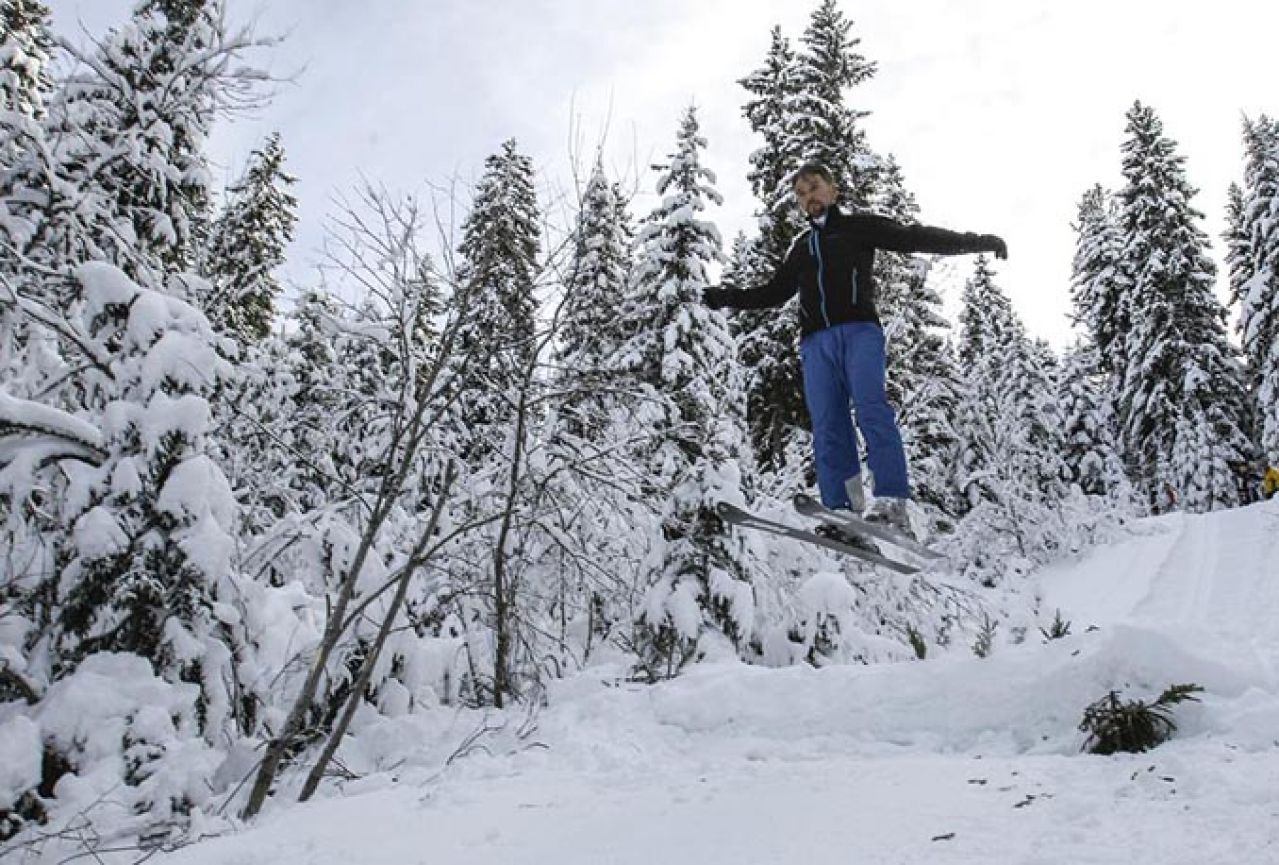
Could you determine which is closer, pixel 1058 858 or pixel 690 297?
pixel 1058 858

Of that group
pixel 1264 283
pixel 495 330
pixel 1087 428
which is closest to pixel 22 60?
pixel 495 330

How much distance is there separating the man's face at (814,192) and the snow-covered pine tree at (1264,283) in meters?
23.8

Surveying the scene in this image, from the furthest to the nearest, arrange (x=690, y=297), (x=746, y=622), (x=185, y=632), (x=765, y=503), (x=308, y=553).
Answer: (x=690, y=297) < (x=765, y=503) < (x=746, y=622) < (x=308, y=553) < (x=185, y=632)

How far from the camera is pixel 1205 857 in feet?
8.87

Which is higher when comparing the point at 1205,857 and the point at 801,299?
the point at 801,299

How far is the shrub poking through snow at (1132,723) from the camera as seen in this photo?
13.5 ft

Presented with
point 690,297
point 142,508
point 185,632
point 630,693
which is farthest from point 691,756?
point 690,297

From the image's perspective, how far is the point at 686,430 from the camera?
31.8 ft

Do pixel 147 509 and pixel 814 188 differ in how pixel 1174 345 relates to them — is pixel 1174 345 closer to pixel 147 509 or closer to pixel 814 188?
pixel 814 188

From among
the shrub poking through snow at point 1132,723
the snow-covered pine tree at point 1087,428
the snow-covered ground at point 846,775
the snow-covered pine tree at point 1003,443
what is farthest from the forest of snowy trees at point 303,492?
the snow-covered pine tree at point 1087,428

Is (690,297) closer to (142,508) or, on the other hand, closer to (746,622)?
(746,622)

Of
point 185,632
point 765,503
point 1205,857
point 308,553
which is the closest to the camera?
point 1205,857

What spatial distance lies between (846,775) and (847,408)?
2274 mm

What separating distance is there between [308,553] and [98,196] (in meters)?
3.23
